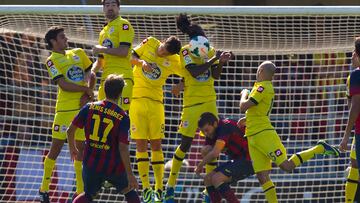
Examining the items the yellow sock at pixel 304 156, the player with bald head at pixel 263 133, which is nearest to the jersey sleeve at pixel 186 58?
the player with bald head at pixel 263 133

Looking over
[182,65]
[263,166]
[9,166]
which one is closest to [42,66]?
[9,166]

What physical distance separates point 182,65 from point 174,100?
201 centimetres

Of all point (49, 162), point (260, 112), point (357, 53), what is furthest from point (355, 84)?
point (49, 162)

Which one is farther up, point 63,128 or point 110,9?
point 110,9

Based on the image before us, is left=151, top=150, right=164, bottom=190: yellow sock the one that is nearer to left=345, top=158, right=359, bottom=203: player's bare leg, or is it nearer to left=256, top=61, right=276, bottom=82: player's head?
left=256, top=61, right=276, bottom=82: player's head

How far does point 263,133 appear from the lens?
1106 centimetres

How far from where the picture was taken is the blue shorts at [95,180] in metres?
9.88

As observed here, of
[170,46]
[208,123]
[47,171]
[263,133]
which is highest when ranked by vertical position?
[170,46]

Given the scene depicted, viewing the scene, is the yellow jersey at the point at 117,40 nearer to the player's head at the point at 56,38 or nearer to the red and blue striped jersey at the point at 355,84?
the player's head at the point at 56,38

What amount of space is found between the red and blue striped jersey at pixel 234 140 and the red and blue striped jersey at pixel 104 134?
78.3 inches

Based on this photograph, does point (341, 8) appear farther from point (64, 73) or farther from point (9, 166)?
point (9, 166)

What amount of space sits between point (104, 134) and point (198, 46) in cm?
239

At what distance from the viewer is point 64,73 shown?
455 inches

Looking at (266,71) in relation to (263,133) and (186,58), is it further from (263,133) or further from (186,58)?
(186,58)
